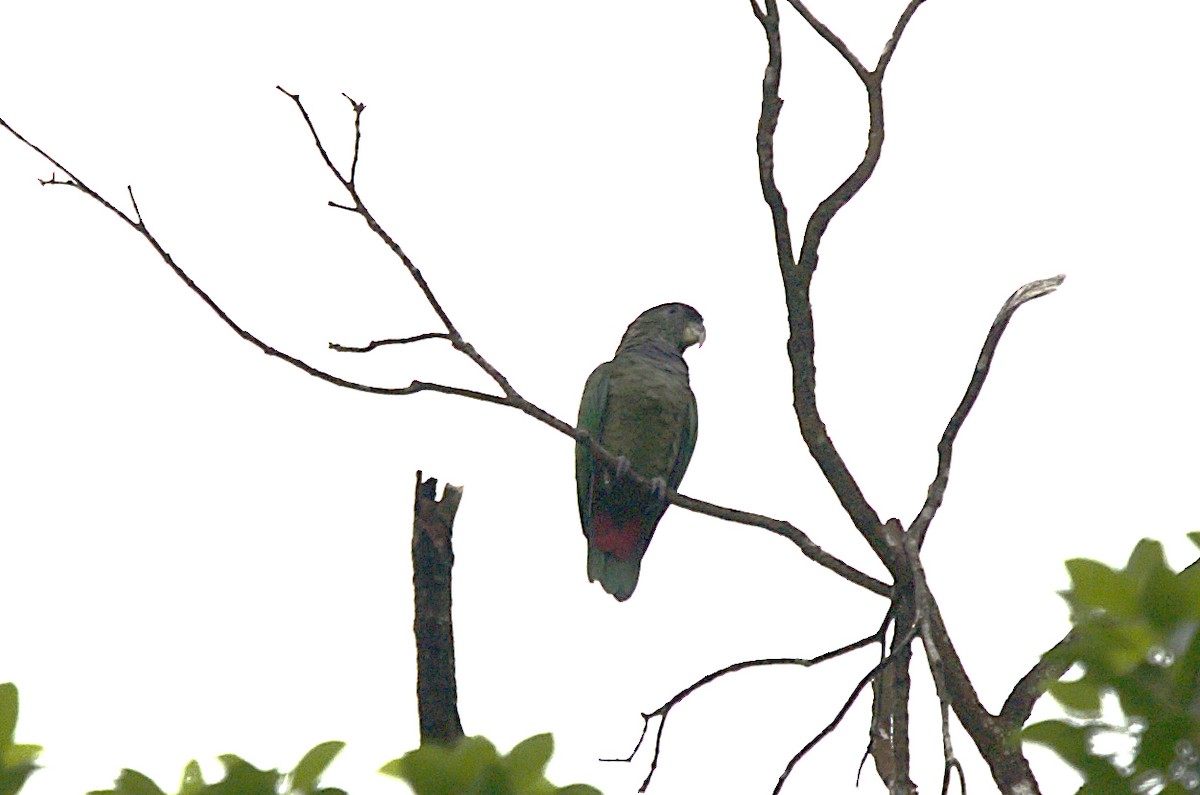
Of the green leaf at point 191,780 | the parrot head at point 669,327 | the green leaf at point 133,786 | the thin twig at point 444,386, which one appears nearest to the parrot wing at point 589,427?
the parrot head at point 669,327

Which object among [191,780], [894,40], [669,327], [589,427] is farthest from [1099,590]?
[669,327]

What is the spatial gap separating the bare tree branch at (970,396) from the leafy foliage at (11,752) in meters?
1.97

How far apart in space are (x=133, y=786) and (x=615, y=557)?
171 inches

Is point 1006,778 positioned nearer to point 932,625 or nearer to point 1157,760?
point 932,625

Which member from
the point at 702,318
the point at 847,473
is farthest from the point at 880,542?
the point at 702,318

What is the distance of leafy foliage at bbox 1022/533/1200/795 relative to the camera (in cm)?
160

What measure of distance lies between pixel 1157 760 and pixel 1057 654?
0.64 ft

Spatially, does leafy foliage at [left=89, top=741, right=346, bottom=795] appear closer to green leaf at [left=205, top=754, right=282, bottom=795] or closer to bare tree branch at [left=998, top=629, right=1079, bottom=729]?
green leaf at [left=205, top=754, right=282, bottom=795]

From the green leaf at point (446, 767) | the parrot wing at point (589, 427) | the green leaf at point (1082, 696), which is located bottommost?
the green leaf at point (446, 767)

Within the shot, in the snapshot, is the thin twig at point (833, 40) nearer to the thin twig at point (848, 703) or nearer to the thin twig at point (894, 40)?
the thin twig at point (894, 40)

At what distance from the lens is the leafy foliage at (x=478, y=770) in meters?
1.59

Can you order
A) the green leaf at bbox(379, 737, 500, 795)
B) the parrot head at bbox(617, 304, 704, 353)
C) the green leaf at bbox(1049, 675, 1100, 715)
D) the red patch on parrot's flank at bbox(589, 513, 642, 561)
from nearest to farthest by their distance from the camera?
1. the green leaf at bbox(379, 737, 500, 795)
2. the green leaf at bbox(1049, 675, 1100, 715)
3. the red patch on parrot's flank at bbox(589, 513, 642, 561)
4. the parrot head at bbox(617, 304, 704, 353)

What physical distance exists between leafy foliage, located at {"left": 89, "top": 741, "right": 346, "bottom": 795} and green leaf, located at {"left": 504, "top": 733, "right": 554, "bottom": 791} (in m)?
0.23

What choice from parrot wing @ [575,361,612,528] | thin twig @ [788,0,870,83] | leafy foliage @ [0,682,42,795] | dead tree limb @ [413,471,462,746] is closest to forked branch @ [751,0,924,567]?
thin twig @ [788,0,870,83]
